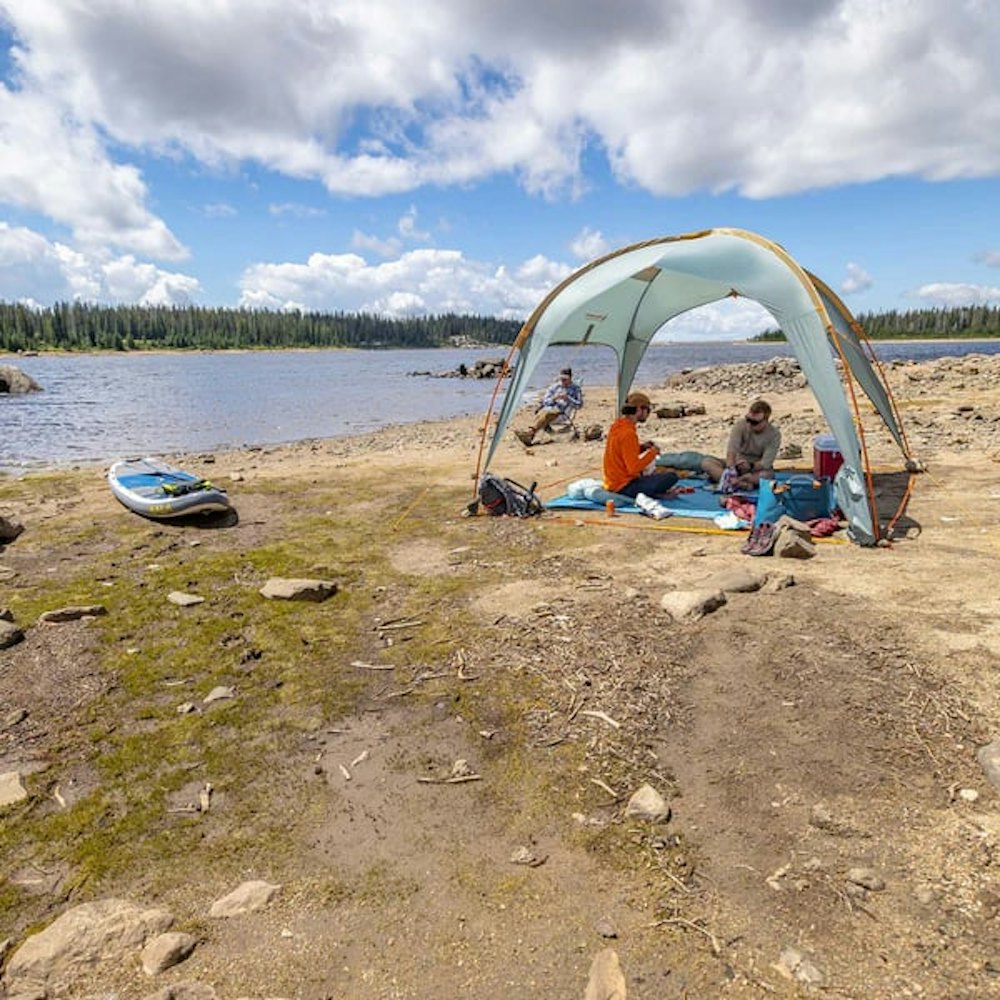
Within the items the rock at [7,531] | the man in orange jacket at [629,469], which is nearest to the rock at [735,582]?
the man in orange jacket at [629,469]

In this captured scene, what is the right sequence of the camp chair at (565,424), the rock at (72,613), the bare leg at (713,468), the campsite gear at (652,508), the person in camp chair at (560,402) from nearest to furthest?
the rock at (72,613) < the campsite gear at (652,508) < the bare leg at (713,468) < the person in camp chair at (560,402) < the camp chair at (565,424)

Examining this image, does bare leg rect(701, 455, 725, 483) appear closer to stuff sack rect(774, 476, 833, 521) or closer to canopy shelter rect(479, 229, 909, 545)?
canopy shelter rect(479, 229, 909, 545)

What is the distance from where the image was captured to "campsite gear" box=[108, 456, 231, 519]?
10539 millimetres

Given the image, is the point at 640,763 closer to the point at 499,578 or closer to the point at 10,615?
the point at 499,578

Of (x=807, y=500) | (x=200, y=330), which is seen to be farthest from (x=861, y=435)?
(x=200, y=330)

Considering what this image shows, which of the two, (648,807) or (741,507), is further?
(741,507)

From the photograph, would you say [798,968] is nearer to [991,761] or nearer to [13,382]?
[991,761]

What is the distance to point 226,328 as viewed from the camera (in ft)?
499

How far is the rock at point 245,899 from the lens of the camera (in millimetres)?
3381

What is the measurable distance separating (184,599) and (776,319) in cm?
851

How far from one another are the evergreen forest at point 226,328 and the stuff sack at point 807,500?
123 meters

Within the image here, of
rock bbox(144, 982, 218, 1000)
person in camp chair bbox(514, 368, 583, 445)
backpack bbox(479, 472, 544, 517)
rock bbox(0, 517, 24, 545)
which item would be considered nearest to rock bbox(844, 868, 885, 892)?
rock bbox(144, 982, 218, 1000)

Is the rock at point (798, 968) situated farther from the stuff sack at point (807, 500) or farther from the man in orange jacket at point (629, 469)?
the man in orange jacket at point (629, 469)

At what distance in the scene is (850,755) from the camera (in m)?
4.31
